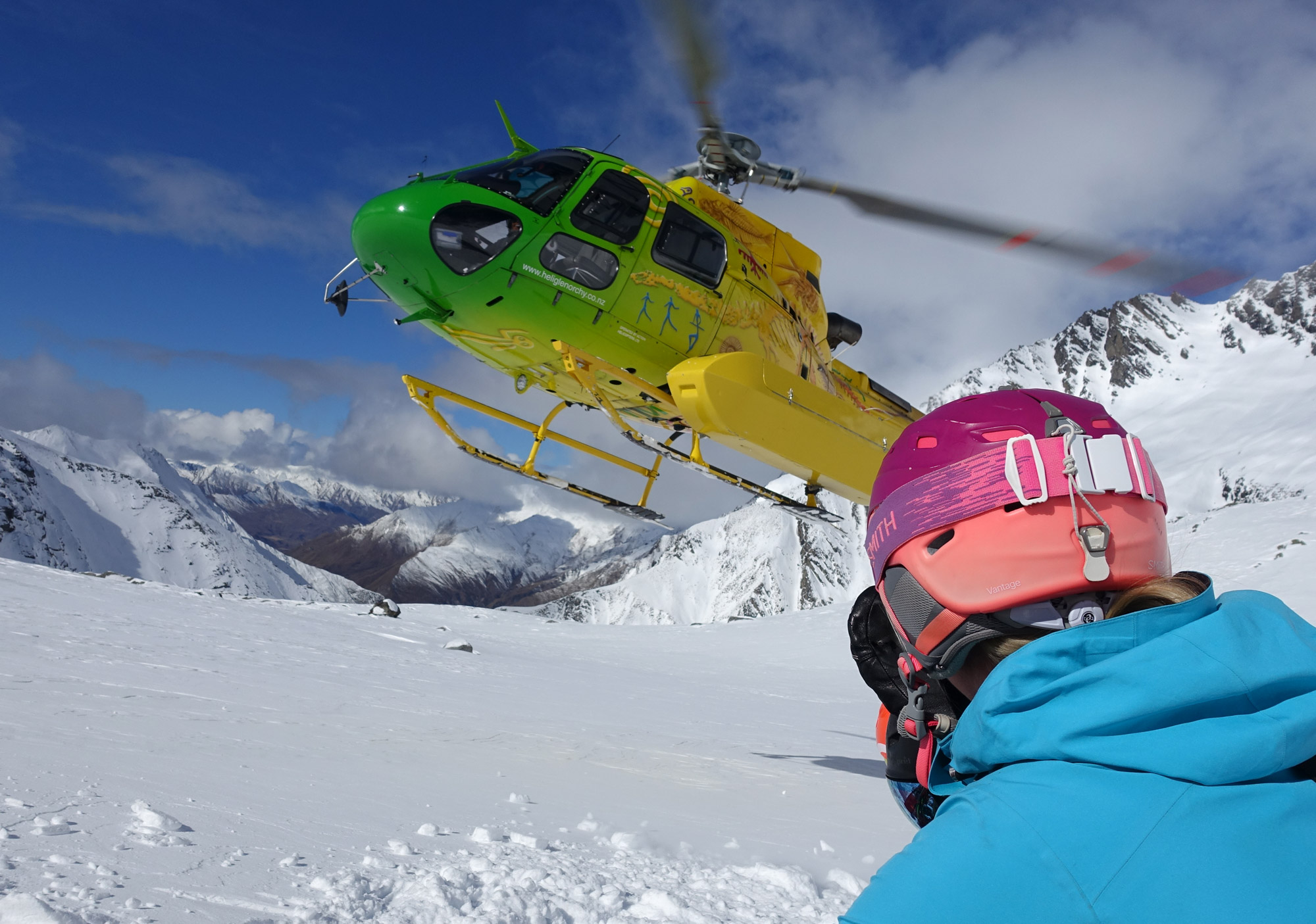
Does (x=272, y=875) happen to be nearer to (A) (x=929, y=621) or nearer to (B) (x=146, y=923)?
(B) (x=146, y=923)

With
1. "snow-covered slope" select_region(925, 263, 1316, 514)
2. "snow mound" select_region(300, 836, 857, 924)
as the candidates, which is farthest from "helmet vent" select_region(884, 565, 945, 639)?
"snow-covered slope" select_region(925, 263, 1316, 514)

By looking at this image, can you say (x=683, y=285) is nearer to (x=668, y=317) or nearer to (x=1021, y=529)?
(x=668, y=317)

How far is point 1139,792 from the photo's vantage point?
961 millimetres

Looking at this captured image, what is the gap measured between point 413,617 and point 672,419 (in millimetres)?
11584

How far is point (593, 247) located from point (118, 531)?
8015 inches

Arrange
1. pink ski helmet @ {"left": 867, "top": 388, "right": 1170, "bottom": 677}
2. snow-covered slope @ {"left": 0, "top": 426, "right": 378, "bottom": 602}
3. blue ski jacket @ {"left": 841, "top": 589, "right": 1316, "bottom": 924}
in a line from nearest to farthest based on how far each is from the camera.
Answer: blue ski jacket @ {"left": 841, "top": 589, "right": 1316, "bottom": 924} → pink ski helmet @ {"left": 867, "top": 388, "right": 1170, "bottom": 677} → snow-covered slope @ {"left": 0, "top": 426, "right": 378, "bottom": 602}

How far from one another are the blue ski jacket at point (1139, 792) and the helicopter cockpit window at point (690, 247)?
7.22 metres

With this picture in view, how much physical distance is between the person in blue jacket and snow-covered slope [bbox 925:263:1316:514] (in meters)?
106

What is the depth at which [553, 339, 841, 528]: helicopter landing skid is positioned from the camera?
789 cm

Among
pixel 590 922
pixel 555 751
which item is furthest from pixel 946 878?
pixel 555 751

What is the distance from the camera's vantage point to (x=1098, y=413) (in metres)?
1.65

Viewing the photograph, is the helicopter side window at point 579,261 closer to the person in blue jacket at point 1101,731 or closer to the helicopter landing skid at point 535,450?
the helicopter landing skid at point 535,450

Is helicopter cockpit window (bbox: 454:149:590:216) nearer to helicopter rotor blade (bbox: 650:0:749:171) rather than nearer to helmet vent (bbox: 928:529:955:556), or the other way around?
helicopter rotor blade (bbox: 650:0:749:171)

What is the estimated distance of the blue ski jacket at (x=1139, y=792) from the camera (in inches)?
35.5
